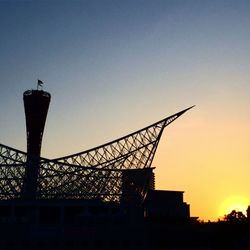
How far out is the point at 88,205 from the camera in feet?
239

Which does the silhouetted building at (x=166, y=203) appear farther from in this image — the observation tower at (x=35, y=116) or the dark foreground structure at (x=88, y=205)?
the observation tower at (x=35, y=116)

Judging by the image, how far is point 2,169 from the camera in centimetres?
7512

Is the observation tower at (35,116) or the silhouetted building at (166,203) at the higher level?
the observation tower at (35,116)

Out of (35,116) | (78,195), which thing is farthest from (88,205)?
(35,116)

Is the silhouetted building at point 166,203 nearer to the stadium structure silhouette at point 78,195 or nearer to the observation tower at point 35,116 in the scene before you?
the stadium structure silhouette at point 78,195

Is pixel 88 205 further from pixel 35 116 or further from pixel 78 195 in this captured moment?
pixel 35 116

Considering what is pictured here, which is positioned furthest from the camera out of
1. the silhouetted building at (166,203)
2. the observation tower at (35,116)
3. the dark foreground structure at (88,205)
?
the observation tower at (35,116)

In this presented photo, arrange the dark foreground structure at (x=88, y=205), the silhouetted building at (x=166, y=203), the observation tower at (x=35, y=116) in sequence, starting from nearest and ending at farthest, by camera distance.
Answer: the dark foreground structure at (x=88, y=205) → the silhouetted building at (x=166, y=203) → the observation tower at (x=35, y=116)

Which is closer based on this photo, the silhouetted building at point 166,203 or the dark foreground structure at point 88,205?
the dark foreground structure at point 88,205

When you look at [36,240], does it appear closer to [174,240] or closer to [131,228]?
[131,228]

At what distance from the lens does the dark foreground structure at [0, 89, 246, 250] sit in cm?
5500

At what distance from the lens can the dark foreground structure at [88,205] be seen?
55000 mm

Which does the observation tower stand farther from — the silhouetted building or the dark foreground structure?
the silhouetted building

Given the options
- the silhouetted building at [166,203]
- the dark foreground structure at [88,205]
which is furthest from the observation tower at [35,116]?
the silhouetted building at [166,203]
